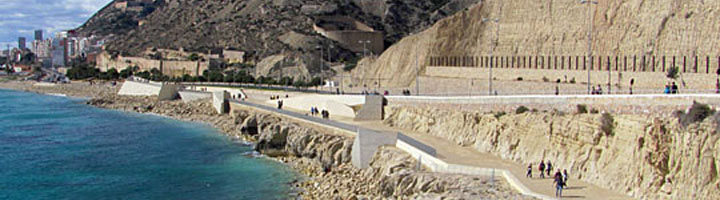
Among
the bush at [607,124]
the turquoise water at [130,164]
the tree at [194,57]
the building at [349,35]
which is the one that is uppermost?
the building at [349,35]

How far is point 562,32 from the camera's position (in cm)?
4247

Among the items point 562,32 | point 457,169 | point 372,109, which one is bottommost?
point 457,169

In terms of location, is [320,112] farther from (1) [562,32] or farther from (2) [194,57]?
(2) [194,57]

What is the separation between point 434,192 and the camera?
850 inches

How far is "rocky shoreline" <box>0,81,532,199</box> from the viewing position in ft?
68.9

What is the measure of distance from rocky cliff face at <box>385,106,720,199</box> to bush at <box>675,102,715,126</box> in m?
0.18

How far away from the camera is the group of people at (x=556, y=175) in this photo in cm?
1850

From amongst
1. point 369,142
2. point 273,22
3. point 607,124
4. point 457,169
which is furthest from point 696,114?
point 273,22

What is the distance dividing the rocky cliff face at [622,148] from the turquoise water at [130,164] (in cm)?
838

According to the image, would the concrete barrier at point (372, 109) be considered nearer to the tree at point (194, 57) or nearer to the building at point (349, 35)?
the building at point (349, 35)

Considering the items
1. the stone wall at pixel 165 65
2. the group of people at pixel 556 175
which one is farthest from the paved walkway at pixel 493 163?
the stone wall at pixel 165 65

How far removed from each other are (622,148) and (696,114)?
242cm

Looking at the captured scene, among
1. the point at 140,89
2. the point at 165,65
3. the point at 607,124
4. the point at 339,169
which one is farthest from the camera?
the point at 165,65

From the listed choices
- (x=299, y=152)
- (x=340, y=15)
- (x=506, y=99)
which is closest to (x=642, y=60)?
(x=506, y=99)
